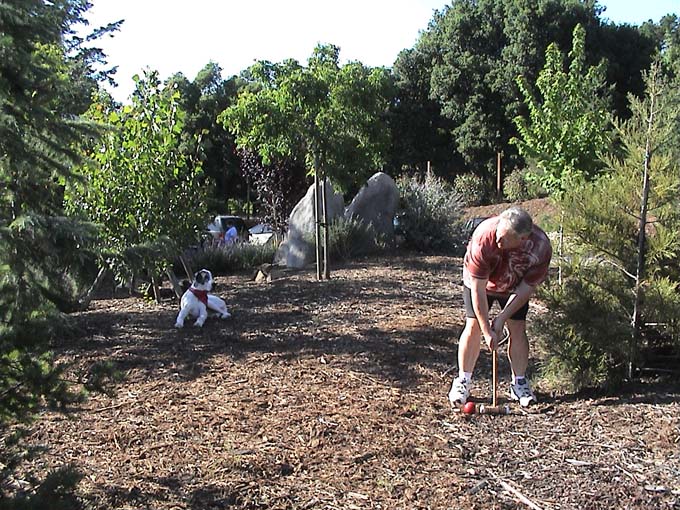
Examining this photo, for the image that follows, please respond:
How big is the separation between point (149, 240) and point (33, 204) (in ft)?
12.3

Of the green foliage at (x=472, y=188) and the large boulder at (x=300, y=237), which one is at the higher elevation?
the green foliage at (x=472, y=188)

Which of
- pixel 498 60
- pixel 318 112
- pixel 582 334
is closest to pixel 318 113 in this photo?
pixel 318 112

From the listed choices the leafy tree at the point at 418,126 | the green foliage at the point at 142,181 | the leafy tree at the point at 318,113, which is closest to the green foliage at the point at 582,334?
the green foliage at the point at 142,181

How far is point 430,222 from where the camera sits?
42.5 ft

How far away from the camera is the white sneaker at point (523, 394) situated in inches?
182

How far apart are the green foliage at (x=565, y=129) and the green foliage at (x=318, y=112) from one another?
243 centimetres

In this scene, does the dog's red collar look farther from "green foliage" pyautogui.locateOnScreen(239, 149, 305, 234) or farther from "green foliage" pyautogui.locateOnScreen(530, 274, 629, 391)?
"green foliage" pyautogui.locateOnScreen(239, 149, 305, 234)

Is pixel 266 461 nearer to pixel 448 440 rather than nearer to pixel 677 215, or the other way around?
pixel 448 440

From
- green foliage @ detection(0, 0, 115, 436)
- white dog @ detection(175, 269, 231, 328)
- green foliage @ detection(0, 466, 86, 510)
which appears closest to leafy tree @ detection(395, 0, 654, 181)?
white dog @ detection(175, 269, 231, 328)

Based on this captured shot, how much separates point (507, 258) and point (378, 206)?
29.0 feet

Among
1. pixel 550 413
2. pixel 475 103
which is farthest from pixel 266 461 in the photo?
pixel 475 103

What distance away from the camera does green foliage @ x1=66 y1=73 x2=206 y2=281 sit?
741 cm

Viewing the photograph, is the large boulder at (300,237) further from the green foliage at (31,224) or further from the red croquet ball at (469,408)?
the green foliage at (31,224)

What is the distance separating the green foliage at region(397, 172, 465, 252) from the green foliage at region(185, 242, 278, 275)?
2716 millimetres
